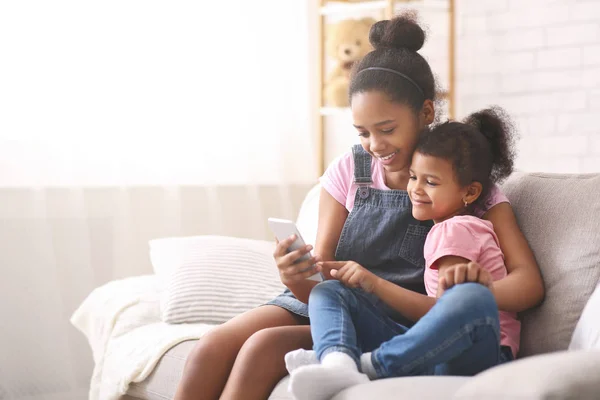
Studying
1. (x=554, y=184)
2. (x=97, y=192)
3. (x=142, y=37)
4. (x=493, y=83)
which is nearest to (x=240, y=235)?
(x=97, y=192)

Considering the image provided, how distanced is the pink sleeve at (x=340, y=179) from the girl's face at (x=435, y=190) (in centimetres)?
23

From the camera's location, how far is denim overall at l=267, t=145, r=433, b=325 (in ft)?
6.09

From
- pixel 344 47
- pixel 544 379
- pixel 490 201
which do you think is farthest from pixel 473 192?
pixel 344 47

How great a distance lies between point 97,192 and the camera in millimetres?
3107

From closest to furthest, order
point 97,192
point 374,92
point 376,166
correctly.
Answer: point 374,92
point 376,166
point 97,192

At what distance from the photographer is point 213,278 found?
2.44 m

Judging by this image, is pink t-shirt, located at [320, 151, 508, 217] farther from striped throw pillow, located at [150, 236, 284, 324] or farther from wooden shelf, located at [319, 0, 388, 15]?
wooden shelf, located at [319, 0, 388, 15]

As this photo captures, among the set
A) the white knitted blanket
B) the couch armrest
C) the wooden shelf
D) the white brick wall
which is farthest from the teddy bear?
the couch armrest

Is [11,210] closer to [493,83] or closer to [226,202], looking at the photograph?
[226,202]

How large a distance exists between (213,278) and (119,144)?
0.94 meters

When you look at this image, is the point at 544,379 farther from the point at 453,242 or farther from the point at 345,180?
the point at 345,180

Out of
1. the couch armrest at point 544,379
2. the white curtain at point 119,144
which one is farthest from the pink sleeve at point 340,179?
the white curtain at point 119,144

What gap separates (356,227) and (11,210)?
153 centimetres

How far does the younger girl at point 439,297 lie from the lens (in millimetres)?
1422
